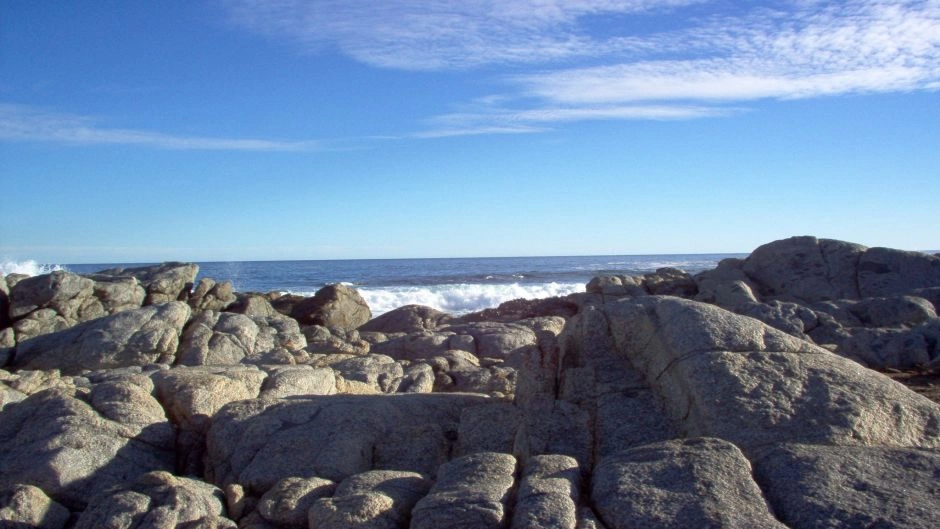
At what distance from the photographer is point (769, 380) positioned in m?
7.29

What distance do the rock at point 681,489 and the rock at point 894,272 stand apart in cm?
1815

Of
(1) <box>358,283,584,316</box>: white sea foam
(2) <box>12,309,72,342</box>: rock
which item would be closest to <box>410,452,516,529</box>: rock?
(2) <box>12,309,72,342</box>: rock

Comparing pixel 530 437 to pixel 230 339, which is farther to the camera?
pixel 230 339

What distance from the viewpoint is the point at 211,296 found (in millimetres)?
23797

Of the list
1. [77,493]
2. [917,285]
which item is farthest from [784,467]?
[917,285]

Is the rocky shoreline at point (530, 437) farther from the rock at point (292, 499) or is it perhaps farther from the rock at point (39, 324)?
the rock at point (39, 324)

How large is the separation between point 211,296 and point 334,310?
3.70 meters

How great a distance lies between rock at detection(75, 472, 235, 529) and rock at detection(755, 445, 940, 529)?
14.2 ft

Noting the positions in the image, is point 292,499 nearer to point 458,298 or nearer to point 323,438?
point 323,438

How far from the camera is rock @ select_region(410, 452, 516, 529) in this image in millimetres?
5727

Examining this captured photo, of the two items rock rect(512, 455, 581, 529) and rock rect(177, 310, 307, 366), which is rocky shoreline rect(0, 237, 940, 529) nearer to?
rock rect(512, 455, 581, 529)

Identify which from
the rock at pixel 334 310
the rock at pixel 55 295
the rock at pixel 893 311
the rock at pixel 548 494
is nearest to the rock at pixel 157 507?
the rock at pixel 548 494

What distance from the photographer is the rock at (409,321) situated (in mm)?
22578

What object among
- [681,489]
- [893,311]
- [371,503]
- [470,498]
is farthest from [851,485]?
[893,311]
